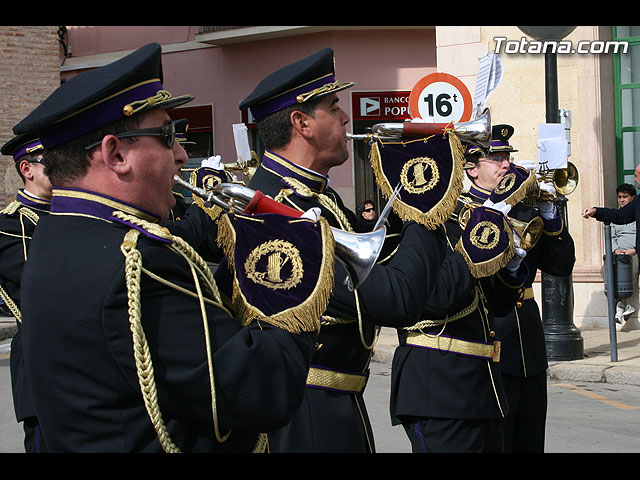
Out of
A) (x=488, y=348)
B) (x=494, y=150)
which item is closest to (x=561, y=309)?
(x=494, y=150)

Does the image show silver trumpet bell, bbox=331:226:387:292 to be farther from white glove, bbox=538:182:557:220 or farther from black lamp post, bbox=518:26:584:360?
black lamp post, bbox=518:26:584:360

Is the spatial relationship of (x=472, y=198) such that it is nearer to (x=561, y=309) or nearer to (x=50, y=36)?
(x=561, y=309)

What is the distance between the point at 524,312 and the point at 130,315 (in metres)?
3.62

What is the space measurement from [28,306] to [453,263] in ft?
7.01

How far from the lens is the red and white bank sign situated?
17594mm

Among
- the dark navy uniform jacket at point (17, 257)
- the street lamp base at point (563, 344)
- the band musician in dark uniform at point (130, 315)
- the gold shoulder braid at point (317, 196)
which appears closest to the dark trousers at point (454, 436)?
the gold shoulder braid at point (317, 196)

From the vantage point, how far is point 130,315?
74.7 inches

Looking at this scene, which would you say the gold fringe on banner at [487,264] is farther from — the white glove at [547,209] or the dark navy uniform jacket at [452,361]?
the white glove at [547,209]

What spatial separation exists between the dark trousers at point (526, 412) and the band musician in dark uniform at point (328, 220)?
1728mm

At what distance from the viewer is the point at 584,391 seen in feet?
28.5

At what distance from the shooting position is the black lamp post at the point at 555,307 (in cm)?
968

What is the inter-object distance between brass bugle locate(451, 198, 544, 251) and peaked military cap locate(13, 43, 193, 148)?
Result: 2.15m

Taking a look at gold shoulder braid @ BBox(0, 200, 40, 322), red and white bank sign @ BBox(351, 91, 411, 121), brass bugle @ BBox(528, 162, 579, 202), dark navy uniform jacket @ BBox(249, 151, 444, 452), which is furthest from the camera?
red and white bank sign @ BBox(351, 91, 411, 121)
